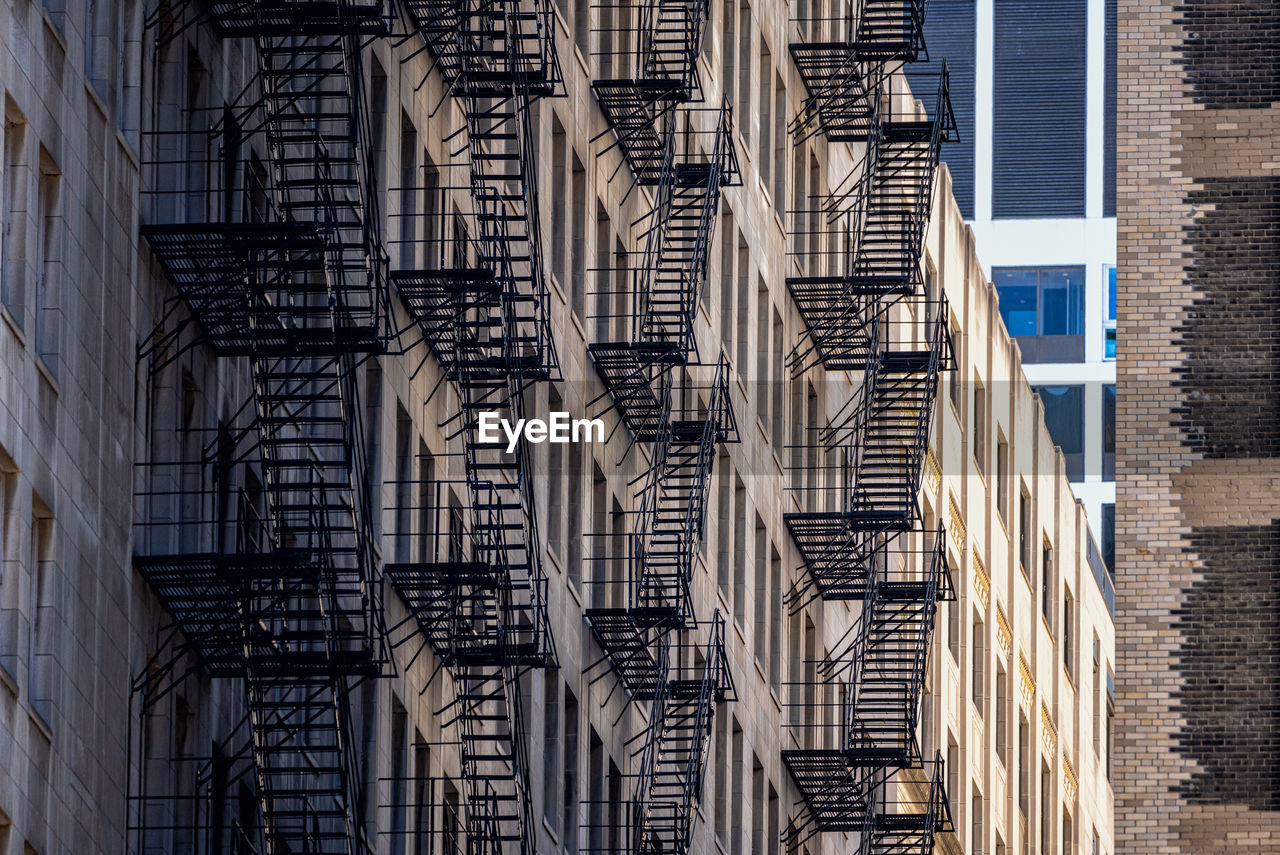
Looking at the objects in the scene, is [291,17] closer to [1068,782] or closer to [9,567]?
[9,567]

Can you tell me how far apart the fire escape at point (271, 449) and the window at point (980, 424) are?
46436mm

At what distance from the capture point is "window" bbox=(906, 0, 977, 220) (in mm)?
130375

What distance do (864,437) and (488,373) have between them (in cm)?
2358

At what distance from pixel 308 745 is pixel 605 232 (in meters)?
16.9

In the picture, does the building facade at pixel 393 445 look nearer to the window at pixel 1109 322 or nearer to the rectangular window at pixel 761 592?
the rectangular window at pixel 761 592

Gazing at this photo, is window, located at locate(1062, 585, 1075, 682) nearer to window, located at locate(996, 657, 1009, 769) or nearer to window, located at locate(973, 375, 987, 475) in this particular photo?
window, located at locate(996, 657, 1009, 769)

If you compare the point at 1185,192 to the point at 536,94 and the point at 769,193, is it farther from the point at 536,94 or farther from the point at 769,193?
the point at 769,193

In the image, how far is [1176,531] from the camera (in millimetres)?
48062

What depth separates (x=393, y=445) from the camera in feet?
140

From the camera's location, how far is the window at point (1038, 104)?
13075cm

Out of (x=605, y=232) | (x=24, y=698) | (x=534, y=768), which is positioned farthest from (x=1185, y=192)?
(x=24, y=698)

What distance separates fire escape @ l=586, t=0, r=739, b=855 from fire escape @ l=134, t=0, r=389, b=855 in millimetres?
12422

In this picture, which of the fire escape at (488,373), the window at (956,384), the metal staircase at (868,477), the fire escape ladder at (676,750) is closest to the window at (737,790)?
the fire escape ladder at (676,750)

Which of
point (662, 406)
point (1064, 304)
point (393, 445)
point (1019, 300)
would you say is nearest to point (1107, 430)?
point (1064, 304)
